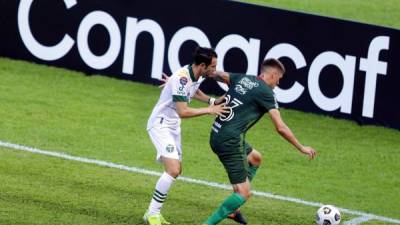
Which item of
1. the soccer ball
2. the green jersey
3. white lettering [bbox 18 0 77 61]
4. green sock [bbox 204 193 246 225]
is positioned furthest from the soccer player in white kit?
white lettering [bbox 18 0 77 61]

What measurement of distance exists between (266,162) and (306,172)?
0.67 m

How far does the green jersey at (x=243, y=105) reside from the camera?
41.7 ft

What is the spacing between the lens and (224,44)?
1938 centimetres

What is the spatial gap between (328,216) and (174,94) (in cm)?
238

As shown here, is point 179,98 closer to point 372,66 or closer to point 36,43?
point 372,66

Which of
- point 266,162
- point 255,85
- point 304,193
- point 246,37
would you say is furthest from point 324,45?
point 255,85

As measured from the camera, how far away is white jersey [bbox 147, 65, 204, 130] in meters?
12.9

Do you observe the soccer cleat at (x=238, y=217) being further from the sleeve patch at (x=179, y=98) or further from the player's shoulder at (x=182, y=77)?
the player's shoulder at (x=182, y=77)

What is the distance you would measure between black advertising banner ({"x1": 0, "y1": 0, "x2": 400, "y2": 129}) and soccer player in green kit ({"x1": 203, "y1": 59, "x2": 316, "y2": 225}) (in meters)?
5.92

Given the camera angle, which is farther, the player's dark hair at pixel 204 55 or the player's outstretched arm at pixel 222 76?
the player's outstretched arm at pixel 222 76

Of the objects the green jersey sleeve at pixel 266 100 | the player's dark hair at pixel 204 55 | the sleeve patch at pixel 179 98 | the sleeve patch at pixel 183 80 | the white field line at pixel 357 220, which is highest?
the player's dark hair at pixel 204 55

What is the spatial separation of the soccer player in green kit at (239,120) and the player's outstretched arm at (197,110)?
0.17 m

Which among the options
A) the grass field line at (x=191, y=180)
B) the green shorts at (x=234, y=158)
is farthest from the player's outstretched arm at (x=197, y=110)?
the grass field line at (x=191, y=180)

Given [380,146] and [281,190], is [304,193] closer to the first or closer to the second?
[281,190]
